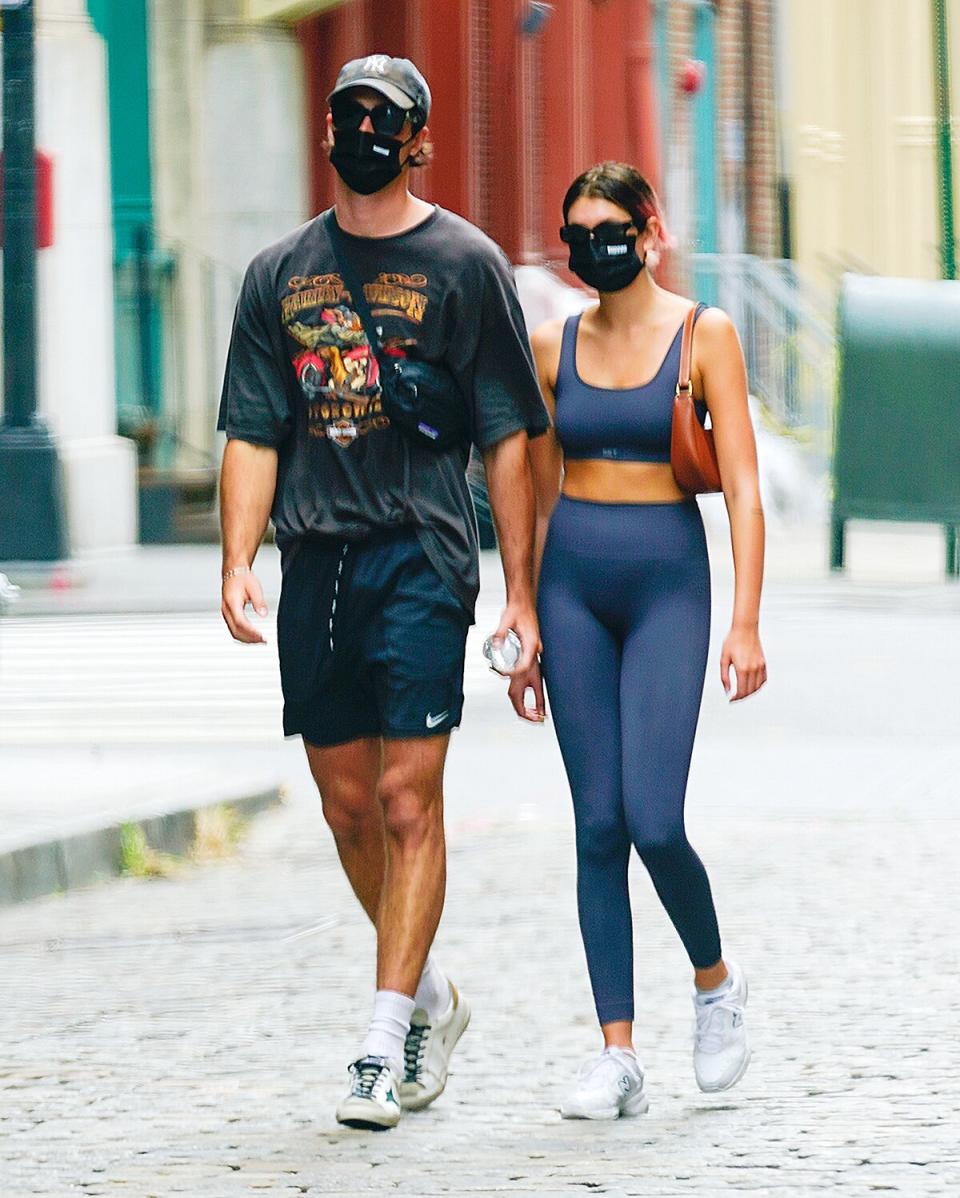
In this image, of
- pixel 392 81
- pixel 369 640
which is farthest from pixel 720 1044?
pixel 392 81

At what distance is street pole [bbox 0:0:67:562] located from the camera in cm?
1662

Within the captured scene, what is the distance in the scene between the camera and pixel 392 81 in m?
5.48

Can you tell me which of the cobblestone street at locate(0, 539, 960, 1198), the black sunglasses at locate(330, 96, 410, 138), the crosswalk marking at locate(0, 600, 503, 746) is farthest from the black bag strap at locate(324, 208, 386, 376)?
the crosswalk marking at locate(0, 600, 503, 746)

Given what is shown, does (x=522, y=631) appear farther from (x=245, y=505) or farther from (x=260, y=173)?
(x=260, y=173)

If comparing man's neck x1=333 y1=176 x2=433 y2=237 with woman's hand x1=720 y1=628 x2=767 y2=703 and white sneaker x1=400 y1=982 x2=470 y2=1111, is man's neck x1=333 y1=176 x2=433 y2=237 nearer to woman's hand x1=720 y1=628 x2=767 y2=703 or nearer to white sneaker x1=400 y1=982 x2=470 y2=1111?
woman's hand x1=720 y1=628 x2=767 y2=703

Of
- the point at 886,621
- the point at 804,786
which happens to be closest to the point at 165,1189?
the point at 804,786

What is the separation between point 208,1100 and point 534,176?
18201 millimetres

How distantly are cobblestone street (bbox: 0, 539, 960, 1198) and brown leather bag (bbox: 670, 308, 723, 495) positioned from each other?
120 cm

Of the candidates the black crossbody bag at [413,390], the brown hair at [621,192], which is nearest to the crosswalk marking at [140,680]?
the black crossbody bag at [413,390]

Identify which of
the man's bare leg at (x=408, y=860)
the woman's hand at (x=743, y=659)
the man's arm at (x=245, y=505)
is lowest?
the man's bare leg at (x=408, y=860)

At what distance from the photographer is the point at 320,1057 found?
605 cm

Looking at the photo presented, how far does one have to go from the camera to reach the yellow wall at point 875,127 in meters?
31.4

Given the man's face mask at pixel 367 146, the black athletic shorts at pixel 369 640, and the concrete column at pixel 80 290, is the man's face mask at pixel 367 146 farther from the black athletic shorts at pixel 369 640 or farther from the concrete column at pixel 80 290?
the concrete column at pixel 80 290

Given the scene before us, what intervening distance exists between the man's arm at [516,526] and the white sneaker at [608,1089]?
0.76m
